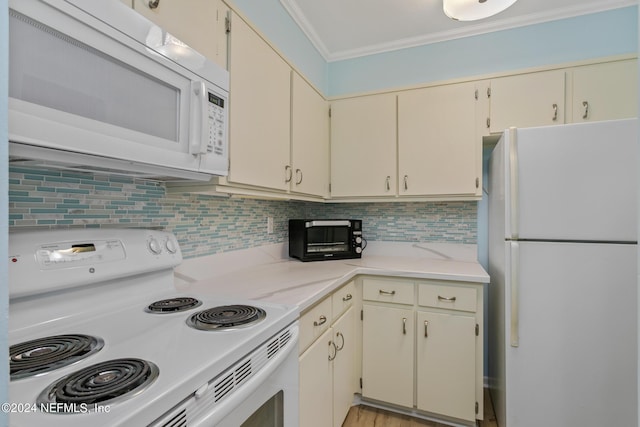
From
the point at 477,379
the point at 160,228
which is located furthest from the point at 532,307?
the point at 160,228

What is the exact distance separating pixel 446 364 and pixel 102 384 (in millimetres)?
1751

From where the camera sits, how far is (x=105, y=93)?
2.46 feet

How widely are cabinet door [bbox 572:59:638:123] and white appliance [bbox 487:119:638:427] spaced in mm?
493

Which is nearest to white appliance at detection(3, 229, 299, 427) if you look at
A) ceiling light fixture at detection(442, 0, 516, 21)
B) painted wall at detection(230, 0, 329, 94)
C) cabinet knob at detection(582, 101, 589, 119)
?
painted wall at detection(230, 0, 329, 94)

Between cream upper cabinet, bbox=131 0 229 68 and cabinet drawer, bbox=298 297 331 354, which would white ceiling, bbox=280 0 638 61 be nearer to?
cream upper cabinet, bbox=131 0 229 68

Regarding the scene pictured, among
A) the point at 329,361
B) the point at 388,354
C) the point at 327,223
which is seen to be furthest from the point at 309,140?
the point at 388,354

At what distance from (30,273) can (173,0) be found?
920 mm

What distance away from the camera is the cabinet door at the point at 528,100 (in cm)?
183

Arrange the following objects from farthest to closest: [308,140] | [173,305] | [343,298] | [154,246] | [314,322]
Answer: [308,140] < [343,298] < [314,322] < [154,246] < [173,305]

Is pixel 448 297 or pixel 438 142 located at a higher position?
pixel 438 142

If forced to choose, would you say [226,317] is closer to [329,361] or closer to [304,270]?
[329,361]

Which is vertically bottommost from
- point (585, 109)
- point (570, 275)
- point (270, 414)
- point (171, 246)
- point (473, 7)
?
point (270, 414)

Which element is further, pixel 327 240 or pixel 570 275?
pixel 327 240

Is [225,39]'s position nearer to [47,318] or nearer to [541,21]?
[47,318]
